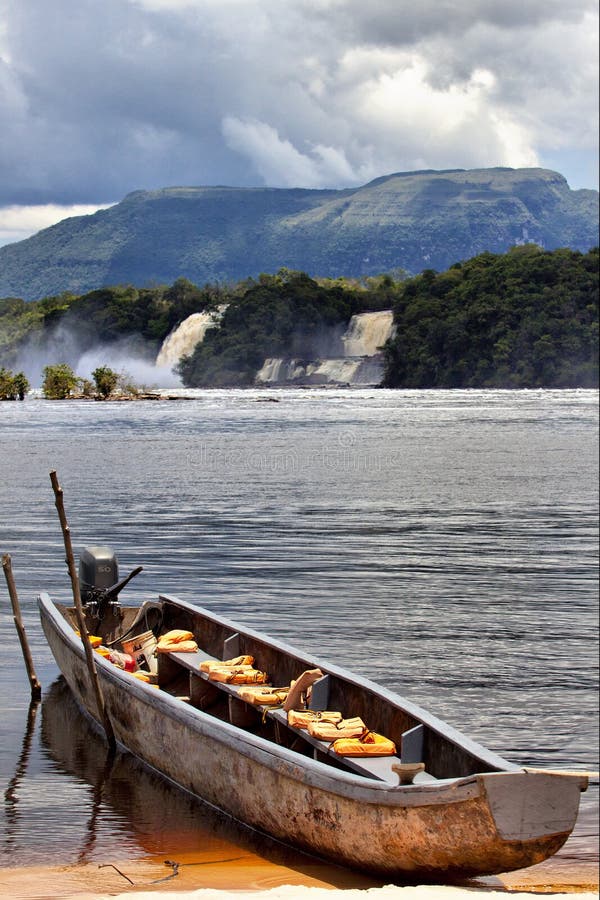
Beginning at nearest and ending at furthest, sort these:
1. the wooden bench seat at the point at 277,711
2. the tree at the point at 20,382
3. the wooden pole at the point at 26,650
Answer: the wooden bench seat at the point at 277,711
the wooden pole at the point at 26,650
the tree at the point at 20,382

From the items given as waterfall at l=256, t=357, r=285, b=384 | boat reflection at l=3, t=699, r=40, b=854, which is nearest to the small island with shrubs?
waterfall at l=256, t=357, r=285, b=384

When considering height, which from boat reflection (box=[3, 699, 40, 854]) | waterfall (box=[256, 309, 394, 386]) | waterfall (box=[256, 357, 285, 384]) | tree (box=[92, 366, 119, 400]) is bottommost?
boat reflection (box=[3, 699, 40, 854])

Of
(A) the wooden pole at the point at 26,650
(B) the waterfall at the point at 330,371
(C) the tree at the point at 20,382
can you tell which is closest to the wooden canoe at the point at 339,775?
(A) the wooden pole at the point at 26,650

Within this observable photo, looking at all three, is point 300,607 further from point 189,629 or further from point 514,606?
point 189,629

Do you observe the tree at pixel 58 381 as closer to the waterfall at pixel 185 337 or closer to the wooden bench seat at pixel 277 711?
the waterfall at pixel 185 337

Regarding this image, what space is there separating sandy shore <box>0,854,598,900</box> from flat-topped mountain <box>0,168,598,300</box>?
25.5 m

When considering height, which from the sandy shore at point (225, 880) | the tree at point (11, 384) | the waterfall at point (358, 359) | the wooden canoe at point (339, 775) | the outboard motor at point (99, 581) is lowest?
the sandy shore at point (225, 880)

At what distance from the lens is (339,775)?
7242mm

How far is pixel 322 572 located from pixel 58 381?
41035mm

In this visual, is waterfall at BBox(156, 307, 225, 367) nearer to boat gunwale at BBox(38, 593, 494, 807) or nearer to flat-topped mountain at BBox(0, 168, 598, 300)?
flat-topped mountain at BBox(0, 168, 598, 300)

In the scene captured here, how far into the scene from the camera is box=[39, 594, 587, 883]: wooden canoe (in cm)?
656

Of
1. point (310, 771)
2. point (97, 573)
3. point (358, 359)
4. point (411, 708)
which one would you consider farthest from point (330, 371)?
point (310, 771)

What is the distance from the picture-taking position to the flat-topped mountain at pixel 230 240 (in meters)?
40.5

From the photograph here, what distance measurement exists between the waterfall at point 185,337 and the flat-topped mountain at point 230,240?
11.6 ft
